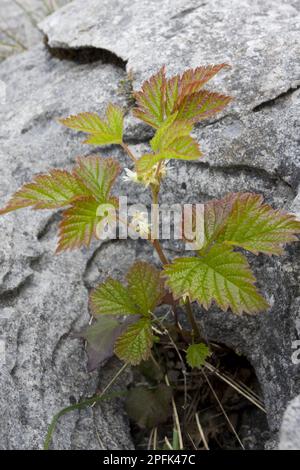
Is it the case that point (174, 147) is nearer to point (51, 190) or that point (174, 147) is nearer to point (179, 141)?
point (179, 141)

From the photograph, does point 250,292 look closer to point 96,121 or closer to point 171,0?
point 96,121

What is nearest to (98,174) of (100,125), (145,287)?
(100,125)

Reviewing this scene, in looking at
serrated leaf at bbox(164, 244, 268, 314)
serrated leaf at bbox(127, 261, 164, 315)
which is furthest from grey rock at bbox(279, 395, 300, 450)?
serrated leaf at bbox(127, 261, 164, 315)

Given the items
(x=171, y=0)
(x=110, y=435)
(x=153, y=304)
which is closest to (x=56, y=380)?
(x=110, y=435)

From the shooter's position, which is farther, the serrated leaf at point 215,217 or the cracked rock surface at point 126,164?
the cracked rock surface at point 126,164

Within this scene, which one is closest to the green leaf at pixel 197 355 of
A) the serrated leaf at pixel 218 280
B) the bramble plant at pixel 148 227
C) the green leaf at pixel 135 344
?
the bramble plant at pixel 148 227

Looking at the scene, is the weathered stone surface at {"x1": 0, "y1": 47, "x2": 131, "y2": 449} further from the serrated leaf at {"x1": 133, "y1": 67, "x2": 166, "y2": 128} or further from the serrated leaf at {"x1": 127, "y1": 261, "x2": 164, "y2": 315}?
the serrated leaf at {"x1": 133, "y1": 67, "x2": 166, "y2": 128}

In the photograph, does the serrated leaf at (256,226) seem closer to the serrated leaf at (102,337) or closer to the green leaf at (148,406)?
the serrated leaf at (102,337)

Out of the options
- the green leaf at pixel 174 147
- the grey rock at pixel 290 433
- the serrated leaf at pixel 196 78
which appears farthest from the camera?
the serrated leaf at pixel 196 78
